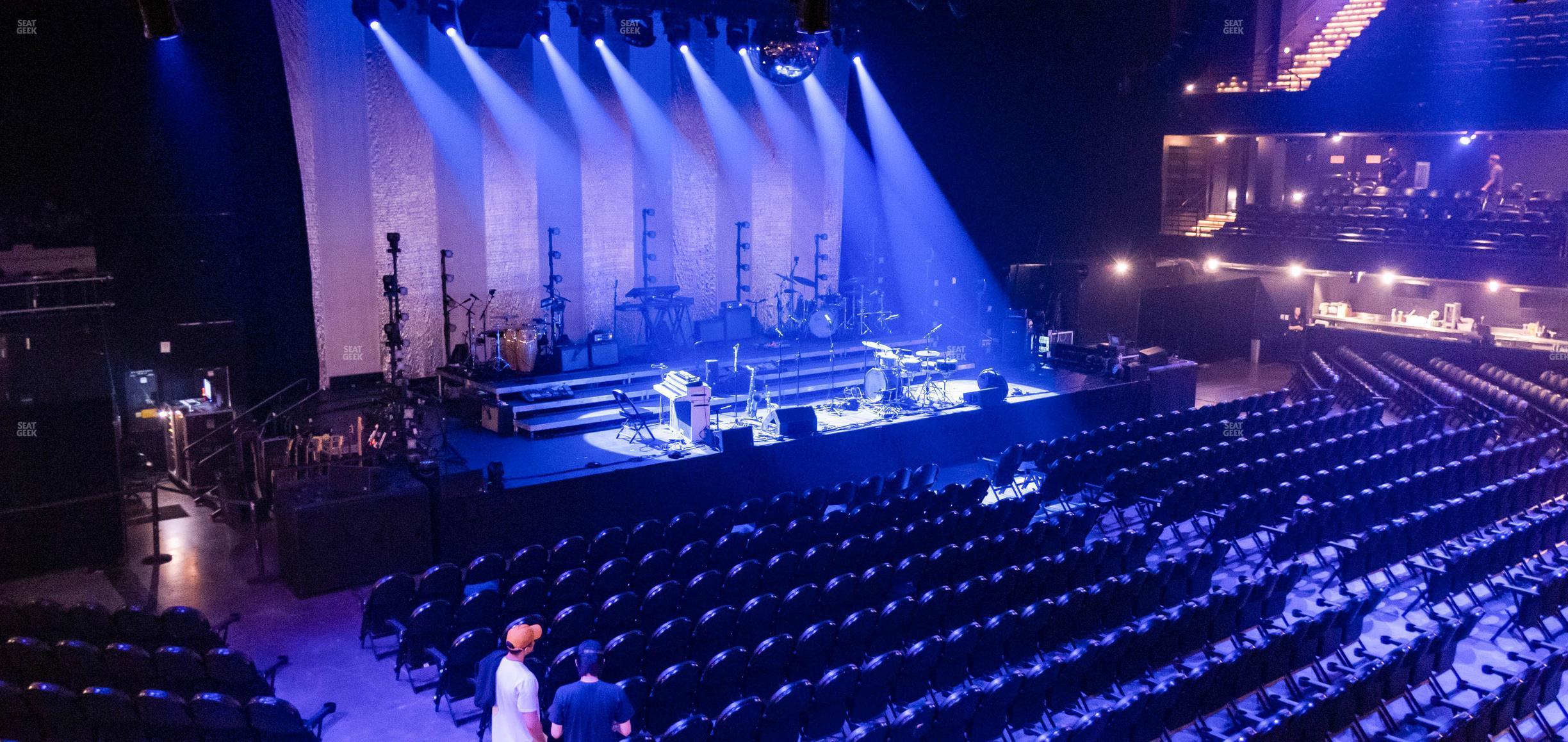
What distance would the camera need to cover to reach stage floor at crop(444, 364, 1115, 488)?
1266 cm

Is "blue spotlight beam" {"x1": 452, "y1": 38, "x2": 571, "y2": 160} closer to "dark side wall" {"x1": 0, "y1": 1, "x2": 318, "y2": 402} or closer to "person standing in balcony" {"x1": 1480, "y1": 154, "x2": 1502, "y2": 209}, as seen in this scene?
"dark side wall" {"x1": 0, "y1": 1, "x2": 318, "y2": 402}

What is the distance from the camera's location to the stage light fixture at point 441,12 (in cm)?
1355

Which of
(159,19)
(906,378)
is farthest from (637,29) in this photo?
(159,19)

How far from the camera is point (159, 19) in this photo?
9656mm

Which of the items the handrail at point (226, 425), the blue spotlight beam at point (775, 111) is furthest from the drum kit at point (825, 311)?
the handrail at point (226, 425)

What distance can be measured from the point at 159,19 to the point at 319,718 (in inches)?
233

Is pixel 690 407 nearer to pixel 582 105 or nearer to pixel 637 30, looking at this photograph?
pixel 637 30

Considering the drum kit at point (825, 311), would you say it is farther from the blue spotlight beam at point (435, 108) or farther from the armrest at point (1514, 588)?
the armrest at point (1514, 588)

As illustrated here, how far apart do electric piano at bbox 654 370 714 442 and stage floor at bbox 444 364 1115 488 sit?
143 mm

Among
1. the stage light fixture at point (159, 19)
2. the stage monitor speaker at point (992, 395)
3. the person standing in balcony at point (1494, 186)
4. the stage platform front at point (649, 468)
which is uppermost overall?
the stage light fixture at point (159, 19)

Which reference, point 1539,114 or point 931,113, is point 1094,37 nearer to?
point 931,113

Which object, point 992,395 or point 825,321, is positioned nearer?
point 992,395

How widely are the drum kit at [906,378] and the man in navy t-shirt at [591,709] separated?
987 centimetres

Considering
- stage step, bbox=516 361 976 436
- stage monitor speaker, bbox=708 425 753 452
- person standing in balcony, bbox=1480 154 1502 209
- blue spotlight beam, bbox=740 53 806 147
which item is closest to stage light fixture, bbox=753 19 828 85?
stage monitor speaker, bbox=708 425 753 452
